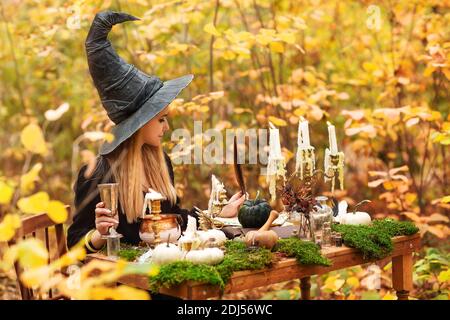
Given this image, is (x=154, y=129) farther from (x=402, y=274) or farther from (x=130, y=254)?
(x=402, y=274)

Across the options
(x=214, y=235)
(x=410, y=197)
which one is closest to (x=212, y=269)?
(x=214, y=235)

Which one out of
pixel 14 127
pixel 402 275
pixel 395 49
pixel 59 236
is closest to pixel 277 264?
pixel 402 275

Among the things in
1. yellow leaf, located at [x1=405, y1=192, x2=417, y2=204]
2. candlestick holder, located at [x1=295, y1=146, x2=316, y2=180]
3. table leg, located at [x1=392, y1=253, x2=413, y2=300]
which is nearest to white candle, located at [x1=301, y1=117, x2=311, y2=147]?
candlestick holder, located at [x1=295, y1=146, x2=316, y2=180]

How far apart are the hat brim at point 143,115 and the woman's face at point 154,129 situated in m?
0.06

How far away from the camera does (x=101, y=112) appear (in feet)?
18.6

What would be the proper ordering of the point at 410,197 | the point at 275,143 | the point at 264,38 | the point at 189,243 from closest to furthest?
1. the point at 189,243
2. the point at 275,143
3. the point at 264,38
4. the point at 410,197

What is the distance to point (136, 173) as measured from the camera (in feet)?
10.4

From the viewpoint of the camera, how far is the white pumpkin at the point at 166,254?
8.54ft

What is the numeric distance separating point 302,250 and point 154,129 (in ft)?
3.02

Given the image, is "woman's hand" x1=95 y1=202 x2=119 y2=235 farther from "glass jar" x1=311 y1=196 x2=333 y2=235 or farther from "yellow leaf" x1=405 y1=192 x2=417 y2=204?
"yellow leaf" x1=405 y1=192 x2=417 y2=204

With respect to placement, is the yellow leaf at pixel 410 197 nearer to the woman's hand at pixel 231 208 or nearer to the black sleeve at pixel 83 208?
the woman's hand at pixel 231 208

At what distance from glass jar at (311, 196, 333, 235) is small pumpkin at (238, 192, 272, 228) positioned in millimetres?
226

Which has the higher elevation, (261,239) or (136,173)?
(136,173)
